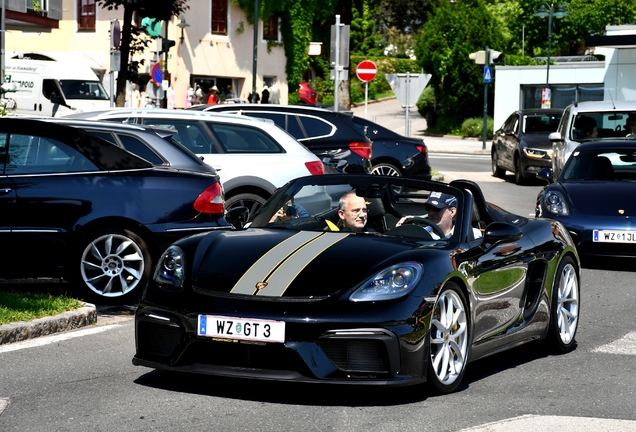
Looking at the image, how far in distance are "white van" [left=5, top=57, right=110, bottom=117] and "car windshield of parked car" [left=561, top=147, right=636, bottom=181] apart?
79.4ft

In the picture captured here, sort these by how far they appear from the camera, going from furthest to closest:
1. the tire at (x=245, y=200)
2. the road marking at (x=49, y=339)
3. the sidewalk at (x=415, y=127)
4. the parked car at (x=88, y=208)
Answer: the sidewalk at (x=415, y=127)
the tire at (x=245, y=200)
the parked car at (x=88, y=208)
the road marking at (x=49, y=339)

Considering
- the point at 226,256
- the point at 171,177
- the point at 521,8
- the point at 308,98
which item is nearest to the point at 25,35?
the point at 308,98

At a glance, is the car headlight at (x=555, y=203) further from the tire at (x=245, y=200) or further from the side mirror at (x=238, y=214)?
the side mirror at (x=238, y=214)

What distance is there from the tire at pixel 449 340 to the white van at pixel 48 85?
1214 inches

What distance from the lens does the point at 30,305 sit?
29.5 ft

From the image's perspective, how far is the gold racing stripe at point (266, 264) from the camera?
21.0 ft

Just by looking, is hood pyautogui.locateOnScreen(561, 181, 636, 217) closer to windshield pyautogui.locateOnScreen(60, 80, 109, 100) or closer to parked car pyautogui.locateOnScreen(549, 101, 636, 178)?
parked car pyautogui.locateOnScreen(549, 101, 636, 178)

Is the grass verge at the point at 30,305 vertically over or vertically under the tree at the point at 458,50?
under

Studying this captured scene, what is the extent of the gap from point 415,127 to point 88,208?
5354cm

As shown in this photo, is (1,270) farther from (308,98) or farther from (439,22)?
(439,22)

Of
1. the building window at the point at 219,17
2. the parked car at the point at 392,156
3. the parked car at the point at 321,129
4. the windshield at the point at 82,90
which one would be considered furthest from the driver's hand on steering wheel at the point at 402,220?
the building window at the point at 219,17

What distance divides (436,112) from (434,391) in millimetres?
53116

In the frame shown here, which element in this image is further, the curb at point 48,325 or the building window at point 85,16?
the building window at point 85,16

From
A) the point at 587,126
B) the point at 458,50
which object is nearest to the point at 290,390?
the point at 587,126
